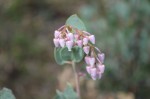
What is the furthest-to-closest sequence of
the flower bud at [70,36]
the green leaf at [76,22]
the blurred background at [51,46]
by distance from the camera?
the blurred background at [51,46], the green leaf at [76,22], the flower bud at [70,36]

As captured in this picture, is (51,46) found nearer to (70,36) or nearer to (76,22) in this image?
(76,22)

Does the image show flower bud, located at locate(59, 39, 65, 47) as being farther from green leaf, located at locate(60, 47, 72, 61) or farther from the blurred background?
the blurred background

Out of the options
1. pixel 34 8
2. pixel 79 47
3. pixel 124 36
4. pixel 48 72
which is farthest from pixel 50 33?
pixel 79 47

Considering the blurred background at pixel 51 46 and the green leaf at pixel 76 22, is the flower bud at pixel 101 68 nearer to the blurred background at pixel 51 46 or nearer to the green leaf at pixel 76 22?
the green leaf at pixel 76 22

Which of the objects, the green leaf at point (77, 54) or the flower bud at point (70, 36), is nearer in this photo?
the flower bud at point (70, 36)

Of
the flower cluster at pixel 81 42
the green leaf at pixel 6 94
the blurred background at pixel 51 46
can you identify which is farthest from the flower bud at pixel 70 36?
the blurred background at pixel 51 46

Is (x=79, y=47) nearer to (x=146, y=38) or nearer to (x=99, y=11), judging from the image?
(x=146, y=38)
